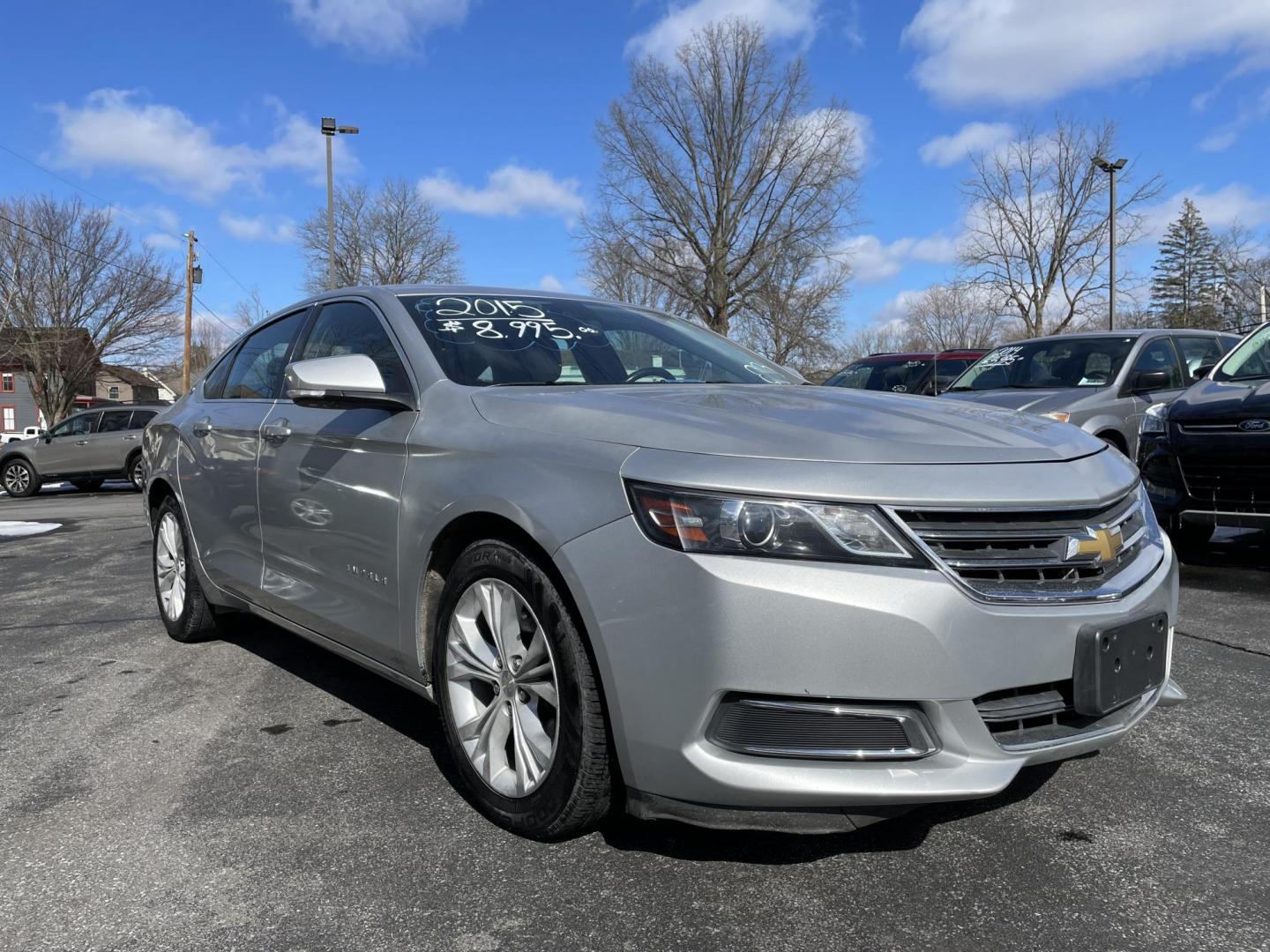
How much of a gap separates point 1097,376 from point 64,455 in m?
17.2

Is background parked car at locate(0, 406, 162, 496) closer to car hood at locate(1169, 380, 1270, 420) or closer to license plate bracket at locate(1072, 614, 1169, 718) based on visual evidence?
car hood at locate(1169, 380, 1270, 420)

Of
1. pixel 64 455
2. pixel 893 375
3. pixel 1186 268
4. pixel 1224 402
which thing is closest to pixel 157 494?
pixel 1224 402

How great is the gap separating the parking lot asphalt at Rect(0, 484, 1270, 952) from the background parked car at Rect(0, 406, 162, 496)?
1580 cm

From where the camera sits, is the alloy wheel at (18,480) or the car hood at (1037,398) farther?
the alloy wheel at (18,480)

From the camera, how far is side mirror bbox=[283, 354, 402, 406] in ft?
9.78

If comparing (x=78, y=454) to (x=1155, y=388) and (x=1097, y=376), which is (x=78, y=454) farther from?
(x=1155, y=388)

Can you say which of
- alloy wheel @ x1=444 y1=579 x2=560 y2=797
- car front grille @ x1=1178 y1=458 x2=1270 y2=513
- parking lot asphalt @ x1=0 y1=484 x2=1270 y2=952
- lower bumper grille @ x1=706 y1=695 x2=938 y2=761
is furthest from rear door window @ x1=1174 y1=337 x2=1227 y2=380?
alloy wheel @ x1=444 y1=579 x2=560 y2=797

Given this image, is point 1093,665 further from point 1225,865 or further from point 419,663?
point 419,663

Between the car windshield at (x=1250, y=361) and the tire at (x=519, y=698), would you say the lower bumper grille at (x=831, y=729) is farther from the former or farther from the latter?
the car windshield at (x=1250, y=361)

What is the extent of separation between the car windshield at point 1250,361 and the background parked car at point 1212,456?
0.02m

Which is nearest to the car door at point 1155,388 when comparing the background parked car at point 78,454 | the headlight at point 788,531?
the headlight at point 788,531

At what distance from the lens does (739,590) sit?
6.64 feet

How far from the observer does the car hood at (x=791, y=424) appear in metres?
2.22

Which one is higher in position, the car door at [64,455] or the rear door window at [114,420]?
the rear door window at [114,420]
